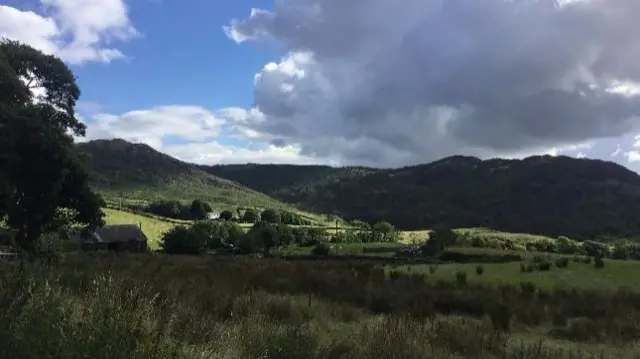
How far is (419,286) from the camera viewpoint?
18641 millimetres

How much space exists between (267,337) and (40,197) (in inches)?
1174

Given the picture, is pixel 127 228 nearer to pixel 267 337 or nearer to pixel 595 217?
pixel 267 337

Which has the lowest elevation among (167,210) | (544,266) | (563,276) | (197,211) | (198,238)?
(198,238)

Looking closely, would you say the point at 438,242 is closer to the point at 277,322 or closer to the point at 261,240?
the point at 261,240

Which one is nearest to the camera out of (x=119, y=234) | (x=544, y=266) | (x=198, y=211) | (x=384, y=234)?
(x=544, y=266)

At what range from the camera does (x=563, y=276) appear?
2627cm

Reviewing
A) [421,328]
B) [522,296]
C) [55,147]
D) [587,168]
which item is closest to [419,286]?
[522,296]

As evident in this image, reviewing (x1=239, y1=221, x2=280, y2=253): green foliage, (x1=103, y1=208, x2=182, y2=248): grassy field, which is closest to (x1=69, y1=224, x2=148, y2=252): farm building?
(x1=103, y1=208, x2=182, y2=248): grassy field

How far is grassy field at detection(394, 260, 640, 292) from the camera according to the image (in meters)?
23.5

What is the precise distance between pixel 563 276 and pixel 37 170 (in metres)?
26.4

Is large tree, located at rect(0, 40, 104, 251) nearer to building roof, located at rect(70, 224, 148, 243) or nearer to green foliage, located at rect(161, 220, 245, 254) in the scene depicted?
green foliage, located at rect(161, 220, 245, 254)

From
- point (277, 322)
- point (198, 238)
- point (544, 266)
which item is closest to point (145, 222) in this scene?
point (198, 238)

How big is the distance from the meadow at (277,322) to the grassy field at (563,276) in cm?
634

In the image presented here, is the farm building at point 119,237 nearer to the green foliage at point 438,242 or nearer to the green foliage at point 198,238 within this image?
the green foliage at point 198,238
